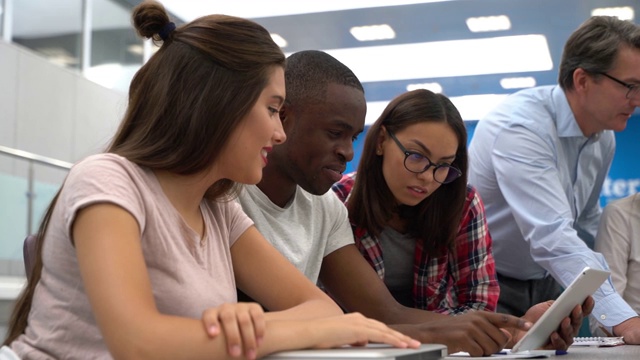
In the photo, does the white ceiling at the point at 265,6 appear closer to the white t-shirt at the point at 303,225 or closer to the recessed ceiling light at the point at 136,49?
the recessed ceiling light at the point at 136,49

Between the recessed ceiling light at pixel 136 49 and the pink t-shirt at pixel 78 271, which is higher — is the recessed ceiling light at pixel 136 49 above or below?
above

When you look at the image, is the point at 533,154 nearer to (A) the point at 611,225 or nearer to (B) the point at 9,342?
(A) the point at 611,225

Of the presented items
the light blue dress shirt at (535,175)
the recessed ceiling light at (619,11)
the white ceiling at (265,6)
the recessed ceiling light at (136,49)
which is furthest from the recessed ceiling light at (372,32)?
the light blue dress shirt at (535,175)

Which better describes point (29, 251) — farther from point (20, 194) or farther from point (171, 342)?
point (20, 194)

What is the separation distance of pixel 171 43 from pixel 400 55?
720 cm

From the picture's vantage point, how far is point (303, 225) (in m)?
1.89

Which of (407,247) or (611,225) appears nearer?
(407,247)

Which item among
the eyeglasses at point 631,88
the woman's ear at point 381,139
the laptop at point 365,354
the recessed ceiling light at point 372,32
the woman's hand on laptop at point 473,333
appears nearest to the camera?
the laptop at point 365,354

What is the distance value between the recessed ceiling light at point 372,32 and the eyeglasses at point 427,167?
572 cm

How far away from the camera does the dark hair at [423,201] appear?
211cm

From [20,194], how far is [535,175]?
315 cm

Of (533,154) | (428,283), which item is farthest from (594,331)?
(428,283)

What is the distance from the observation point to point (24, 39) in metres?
6.21

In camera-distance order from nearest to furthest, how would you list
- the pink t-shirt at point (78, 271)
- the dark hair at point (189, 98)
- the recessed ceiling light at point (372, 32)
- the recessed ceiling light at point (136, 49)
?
the pink t-shirt at point (78, 271)
the dark hair at point (189, 98)
the recessed ceiling light at point (136, 49)
the recessed ceiling light at point (372, 32)
